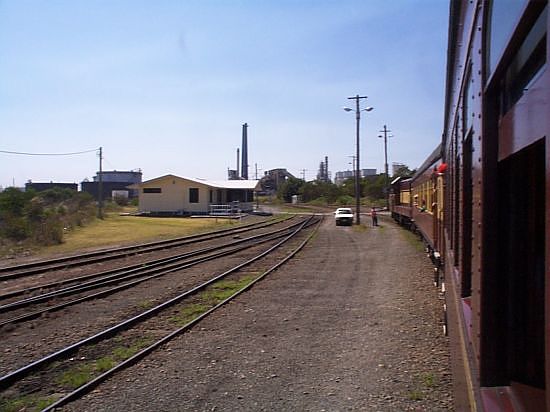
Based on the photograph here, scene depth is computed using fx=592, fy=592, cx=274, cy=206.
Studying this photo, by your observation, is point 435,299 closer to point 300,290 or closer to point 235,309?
point 300,290

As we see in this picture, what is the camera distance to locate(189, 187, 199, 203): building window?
2248 inches

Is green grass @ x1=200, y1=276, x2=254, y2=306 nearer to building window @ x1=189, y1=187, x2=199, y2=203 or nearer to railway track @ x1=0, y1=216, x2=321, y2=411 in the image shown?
railway track @ x1=0, y1=216, x2=321, y2=411

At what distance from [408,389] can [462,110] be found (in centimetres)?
303

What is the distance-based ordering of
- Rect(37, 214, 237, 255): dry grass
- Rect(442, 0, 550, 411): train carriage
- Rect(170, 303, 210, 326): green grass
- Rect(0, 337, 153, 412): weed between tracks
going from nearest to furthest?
Rect(442, 0, 550, 411): train carriage → Rect(0, 337, 153, 412): weed between tracks → Rect(170, 303, 210, 326): green grass → Rect(37, 214, 237, 255): dry grass

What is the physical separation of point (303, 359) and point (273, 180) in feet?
497

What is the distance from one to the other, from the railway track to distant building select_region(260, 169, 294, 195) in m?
131

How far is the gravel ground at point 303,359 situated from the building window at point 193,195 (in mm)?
44575

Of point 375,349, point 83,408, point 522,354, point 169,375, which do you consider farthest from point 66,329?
point 522,354

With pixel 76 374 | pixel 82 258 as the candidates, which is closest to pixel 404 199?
pixel 82 258

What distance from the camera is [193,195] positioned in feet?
188

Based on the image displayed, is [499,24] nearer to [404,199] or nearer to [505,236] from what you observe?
[505,236]

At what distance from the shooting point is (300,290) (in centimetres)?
1323

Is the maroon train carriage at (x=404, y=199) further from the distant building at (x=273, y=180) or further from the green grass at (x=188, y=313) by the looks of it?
the distant building at (x=273, y=180)

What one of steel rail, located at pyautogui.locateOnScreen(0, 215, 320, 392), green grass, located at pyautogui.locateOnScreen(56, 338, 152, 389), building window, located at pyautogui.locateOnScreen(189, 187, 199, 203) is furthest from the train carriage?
building window, located at pyautogui.locateOnScreen(189, 187, 199, 203)
